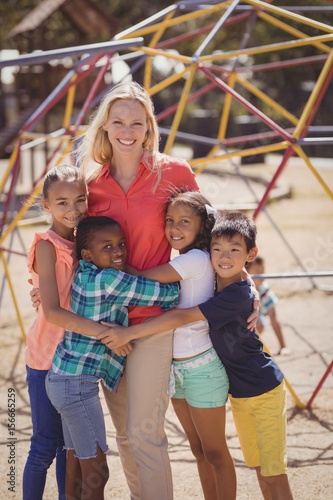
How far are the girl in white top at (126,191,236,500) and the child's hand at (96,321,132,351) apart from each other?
231 mm

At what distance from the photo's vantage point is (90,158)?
296cm

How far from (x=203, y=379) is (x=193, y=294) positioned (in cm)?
34

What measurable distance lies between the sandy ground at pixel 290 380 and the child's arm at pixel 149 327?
3.85 ft

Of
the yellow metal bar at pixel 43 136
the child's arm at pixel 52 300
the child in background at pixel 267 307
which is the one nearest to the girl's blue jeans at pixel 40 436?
the child's arm at pixel 52 300

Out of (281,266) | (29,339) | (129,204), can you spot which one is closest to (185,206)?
(129,204)

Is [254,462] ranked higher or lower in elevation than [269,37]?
lower

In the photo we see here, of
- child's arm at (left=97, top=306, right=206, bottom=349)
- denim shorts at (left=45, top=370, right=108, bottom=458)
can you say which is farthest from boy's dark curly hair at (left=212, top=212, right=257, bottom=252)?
denim shorts at (left=45, top=370, right=108, bottom=458)

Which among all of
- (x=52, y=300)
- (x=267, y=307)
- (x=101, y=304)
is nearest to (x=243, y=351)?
(x=101, y=304)

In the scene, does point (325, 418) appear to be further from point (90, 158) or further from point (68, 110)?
point (68, 110)

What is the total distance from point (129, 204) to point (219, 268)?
450 millimetres

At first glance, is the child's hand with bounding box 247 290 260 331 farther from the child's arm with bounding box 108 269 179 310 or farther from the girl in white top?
the child's arm with bounding box 108 269 179 310

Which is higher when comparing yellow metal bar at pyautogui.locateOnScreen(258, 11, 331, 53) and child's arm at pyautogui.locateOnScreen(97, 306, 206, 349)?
yellow metal bar at pyautogui.locateOnScreen(258, 11, 331, 53)

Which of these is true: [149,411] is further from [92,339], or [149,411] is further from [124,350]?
[92,339]

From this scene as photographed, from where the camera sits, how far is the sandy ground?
3.53 meters
